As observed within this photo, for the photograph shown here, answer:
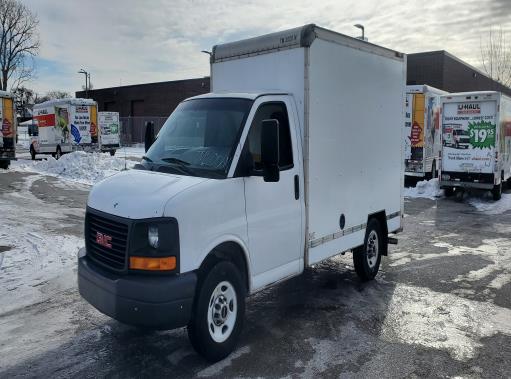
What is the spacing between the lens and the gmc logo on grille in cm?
449

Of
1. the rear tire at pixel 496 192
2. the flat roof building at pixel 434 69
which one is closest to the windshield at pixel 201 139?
the rear tire at pixel 496 192

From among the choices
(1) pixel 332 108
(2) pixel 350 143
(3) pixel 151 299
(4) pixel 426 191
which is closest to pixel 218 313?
(3) pixel 151 299

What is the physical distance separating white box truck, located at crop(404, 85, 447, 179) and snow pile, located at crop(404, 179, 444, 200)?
0.95m

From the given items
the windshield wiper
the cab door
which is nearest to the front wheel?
the cab door

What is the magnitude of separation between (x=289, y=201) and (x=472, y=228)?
27.2 feet

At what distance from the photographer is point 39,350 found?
4867 mm

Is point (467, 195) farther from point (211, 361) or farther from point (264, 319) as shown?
point (211, 361)

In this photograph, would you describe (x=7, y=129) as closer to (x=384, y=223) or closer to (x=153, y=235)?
(x=384, y=223)

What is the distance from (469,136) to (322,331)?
46.0ft

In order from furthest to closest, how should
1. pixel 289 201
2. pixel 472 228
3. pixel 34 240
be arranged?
pixel 472 228
pixel 34 240
pixel 289 201

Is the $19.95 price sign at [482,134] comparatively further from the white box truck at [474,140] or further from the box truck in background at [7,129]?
the box truck in background at [7,129]

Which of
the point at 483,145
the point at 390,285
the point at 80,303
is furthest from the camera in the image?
the point at 483,145

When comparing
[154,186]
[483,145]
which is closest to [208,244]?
[154,186]

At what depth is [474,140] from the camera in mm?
17094
